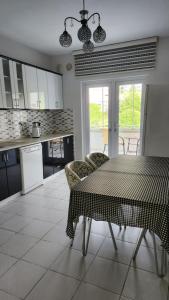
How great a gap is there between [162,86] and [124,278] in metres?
2.93

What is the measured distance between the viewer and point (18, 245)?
204cm

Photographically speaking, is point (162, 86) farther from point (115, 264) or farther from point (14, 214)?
point (14, 214)

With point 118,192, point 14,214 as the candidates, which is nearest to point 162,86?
point 118,192

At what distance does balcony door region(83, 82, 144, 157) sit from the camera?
4062 millimetres

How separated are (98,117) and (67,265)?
3195mm

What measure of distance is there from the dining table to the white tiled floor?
329 millimetres

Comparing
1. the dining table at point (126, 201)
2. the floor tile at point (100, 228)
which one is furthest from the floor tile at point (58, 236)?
the dining table at point (126, 201)

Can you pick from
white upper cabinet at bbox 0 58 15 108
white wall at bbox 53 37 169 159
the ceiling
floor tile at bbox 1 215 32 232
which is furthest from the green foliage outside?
floor tile at bbox 1 215 32 232

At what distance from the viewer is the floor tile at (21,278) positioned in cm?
152

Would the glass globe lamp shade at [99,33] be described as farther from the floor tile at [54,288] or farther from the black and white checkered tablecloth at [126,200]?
the floor tile at [54,288]

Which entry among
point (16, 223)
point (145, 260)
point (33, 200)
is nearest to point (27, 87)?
point (33, 200)

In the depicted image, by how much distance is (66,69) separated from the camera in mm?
4430

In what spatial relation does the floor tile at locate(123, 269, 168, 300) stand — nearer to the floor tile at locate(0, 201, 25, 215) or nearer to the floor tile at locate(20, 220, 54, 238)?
the floor tile at locate(20, 220, 54, 238)

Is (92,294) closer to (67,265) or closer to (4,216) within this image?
(67,265)
